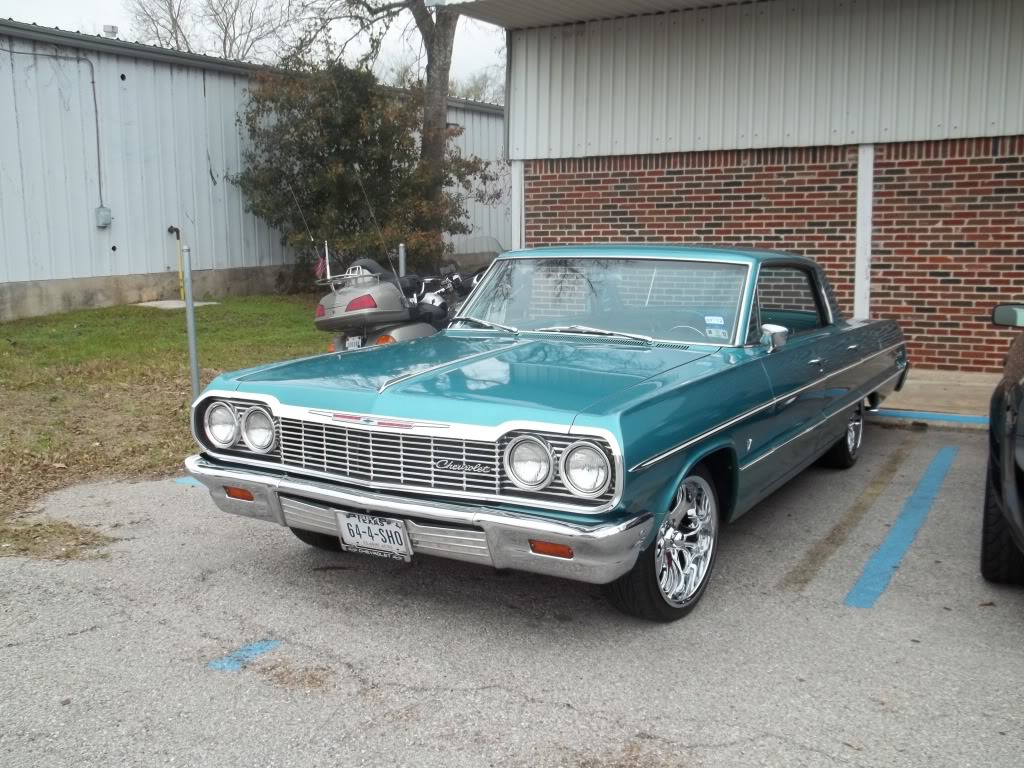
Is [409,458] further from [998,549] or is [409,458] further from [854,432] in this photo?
[854,432]

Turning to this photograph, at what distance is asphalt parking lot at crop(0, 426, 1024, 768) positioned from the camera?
314 centimetres

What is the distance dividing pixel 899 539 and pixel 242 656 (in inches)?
132

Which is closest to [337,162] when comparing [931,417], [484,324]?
[931,417]

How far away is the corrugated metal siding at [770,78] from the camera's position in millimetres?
9039

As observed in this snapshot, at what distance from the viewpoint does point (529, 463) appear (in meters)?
3.63

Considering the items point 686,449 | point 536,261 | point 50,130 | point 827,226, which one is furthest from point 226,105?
point 686,449

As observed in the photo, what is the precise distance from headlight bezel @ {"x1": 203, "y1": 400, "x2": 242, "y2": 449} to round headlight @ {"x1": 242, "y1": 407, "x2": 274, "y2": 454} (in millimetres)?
45

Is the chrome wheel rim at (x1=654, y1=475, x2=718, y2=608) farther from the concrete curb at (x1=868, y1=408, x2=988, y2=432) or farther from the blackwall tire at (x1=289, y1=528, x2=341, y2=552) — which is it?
the concrete curb at (x1=868, y1=408, x2=988, y2=432)

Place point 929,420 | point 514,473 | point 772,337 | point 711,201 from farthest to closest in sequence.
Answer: point 711,201 < point 929,420 < point 772,337 < point 514,473

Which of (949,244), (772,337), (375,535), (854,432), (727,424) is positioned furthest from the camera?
(949,244)

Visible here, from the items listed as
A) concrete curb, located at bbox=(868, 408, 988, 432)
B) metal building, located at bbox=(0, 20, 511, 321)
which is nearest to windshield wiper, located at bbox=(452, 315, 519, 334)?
concrete curb, located at bbox=(868, 408, 988, 432)

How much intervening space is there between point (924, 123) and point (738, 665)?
23.7ft

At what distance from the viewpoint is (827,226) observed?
9945 millimetres

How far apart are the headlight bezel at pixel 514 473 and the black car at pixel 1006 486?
1.79 m
